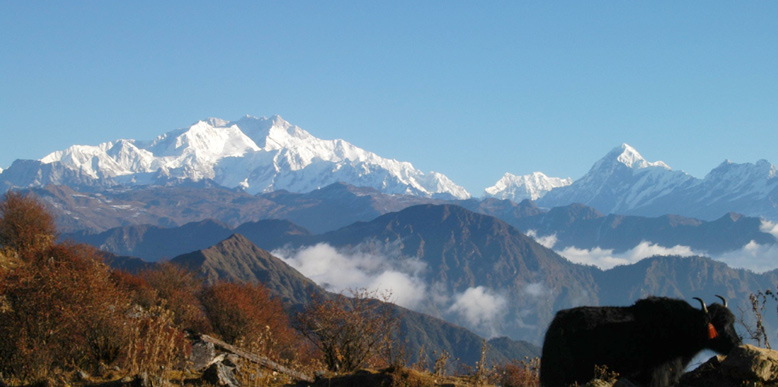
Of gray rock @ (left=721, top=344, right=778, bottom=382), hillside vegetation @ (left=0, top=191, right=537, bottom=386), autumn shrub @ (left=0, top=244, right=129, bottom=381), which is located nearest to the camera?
gray rock @ (left=721, top=344, right=778, bottom=382)

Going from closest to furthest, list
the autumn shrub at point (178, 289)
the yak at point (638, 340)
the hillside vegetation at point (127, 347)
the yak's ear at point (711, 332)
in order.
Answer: the hillside vegetation at point (127, 347)
the yak's ear at point (711, 332)
the yak at point (638, 340)
the autumn shrub at point (178, 289)

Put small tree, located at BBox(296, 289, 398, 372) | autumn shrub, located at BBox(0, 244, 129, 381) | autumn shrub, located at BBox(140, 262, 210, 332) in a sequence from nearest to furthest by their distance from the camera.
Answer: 1. autumn shrub, located at BBox(0, 244, 129, 381)
2. small tree, located at BBox(296, 289, 398, 372)
3. autumn shrub, located at BBox(140, 262, 210, 332)

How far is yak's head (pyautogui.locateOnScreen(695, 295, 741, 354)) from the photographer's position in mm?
15664

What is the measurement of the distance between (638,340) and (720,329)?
209 centimetres

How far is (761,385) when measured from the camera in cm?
1212

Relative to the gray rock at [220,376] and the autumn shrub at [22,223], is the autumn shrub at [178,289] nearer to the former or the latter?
the autumn shrub at [22,223]

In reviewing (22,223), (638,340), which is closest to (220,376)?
(638,340)

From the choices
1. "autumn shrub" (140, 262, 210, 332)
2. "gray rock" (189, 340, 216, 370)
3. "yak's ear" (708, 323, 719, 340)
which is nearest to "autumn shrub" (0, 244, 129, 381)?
"gray rock" (189, 340, 216, 370)

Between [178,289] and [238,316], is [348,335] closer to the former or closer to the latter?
[238,316]

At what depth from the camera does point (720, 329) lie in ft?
52.2

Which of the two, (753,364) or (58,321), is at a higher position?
(753,364)

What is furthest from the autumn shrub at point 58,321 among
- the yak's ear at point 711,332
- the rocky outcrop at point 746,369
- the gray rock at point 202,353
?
the yak's ear at point 711,332

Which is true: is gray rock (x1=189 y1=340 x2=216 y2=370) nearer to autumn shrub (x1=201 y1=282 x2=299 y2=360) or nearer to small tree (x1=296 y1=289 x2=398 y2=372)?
small tree (x1=296 y1=289 x2=398 y2=372)

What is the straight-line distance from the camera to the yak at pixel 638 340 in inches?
621
